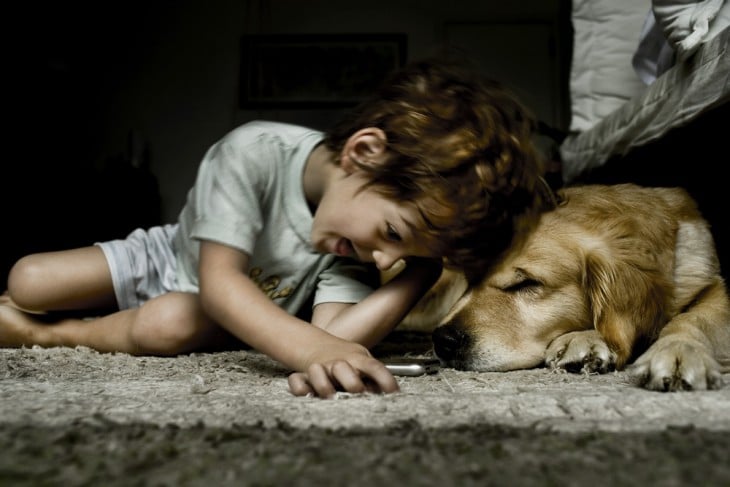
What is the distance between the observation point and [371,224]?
105cm

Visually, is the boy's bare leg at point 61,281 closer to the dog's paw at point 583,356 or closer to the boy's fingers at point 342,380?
the boy's fingers at point 342,380

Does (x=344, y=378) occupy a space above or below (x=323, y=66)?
below

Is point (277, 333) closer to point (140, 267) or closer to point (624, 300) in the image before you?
point (624, 300)

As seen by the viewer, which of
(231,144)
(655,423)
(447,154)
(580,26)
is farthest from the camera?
(580,26)

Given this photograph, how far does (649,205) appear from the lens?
4.23 ft

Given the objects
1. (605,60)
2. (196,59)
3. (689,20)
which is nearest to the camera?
(689,20)

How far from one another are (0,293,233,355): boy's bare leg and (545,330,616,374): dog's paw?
2.37 feet

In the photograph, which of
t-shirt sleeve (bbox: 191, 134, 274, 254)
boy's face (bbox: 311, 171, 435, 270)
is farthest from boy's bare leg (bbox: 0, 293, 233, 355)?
boy's face (bbox: 311, 171, 435, 270)

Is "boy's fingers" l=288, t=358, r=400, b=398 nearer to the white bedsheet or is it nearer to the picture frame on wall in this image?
the white bedsheet

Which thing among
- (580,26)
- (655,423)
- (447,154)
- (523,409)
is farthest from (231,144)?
(580,26)

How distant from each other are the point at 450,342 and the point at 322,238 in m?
0.31

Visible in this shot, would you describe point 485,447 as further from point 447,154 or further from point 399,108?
point 399,108

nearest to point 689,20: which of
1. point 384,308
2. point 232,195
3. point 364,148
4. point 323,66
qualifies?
point 364,148

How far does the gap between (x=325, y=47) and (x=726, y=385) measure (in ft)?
13.3
